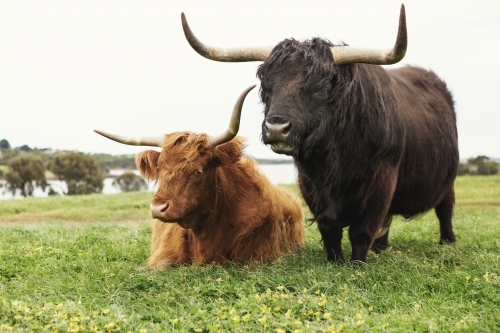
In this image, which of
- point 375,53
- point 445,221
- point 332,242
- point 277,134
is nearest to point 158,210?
point 277,134

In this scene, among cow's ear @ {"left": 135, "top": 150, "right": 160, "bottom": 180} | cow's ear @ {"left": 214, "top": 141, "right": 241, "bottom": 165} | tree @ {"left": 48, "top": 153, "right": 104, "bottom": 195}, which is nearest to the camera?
cow's ear @ {"left": 214, "top": 141, "right": 241, "bottom": 165}

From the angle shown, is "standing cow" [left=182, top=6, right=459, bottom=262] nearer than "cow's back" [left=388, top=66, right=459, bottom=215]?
Yes

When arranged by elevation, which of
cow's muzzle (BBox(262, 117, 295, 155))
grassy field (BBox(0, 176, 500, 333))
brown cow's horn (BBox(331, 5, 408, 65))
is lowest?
grassy field (BBox(0, 176, 500, 333))

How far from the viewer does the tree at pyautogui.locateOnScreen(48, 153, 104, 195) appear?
4812 cm

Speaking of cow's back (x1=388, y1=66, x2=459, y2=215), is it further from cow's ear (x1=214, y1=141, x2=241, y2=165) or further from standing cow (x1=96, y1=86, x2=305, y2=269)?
cow's ear (x1=214, y1=141, x2=241, y2=165)

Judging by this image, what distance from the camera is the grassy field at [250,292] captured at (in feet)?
15.0

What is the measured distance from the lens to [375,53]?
19.3ft

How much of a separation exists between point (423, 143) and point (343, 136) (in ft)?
6.02

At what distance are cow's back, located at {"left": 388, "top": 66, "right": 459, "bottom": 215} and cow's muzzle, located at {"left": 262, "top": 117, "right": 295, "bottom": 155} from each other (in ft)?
6.01

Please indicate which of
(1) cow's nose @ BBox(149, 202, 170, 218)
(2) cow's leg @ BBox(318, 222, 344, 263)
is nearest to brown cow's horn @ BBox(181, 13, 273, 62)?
(1) cow's nose @ BBox(149, 202, 170, 218)

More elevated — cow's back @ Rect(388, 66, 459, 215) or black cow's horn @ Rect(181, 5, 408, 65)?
black cow's horn @ Rect(181, 5, 408, 65)

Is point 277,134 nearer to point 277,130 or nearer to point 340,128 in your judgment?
point 277,130

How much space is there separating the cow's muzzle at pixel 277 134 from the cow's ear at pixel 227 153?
134 cm

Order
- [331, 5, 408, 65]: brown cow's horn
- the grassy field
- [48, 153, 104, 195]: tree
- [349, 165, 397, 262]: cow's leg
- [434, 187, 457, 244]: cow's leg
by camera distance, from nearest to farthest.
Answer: the grassy field → [331, 5, 408, 65]: brown cow's horn → [349, 165, 397, 262]: cow's leg → [434, 187, 457, 244]: cow's leg → [48, 153, 104, 195]: tree
